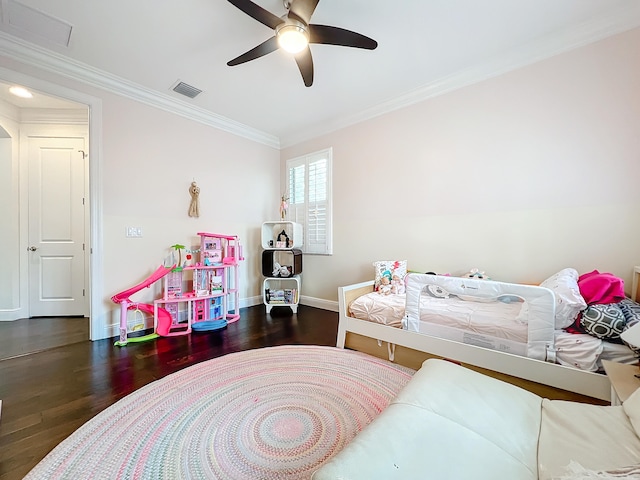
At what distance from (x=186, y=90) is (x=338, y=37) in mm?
1995

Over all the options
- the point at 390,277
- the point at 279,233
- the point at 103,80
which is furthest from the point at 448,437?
the point at 103,80

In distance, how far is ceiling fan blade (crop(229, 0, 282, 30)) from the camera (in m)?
1.65

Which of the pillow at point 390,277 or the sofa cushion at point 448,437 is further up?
the pillow at point 390,277

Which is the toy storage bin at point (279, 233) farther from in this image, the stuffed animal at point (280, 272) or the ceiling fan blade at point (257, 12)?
the ceiling fan blade at point (257, 12)

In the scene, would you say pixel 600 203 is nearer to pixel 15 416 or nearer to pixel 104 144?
pixel 15 416

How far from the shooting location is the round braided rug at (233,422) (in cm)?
120

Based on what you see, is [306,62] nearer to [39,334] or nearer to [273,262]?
[273,262]

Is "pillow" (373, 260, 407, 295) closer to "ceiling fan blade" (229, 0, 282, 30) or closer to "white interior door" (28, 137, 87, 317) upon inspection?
"ceiling fan blade" (229, 0, 282, 30)

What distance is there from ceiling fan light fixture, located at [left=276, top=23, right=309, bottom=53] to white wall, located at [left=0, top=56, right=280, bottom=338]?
6.75 ft

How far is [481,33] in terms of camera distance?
2.15 m

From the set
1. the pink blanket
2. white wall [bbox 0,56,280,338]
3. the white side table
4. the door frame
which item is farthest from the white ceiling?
the white side table

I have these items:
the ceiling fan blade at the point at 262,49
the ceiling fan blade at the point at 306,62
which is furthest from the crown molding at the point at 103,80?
the ceiling fan blade at the point at 306,62

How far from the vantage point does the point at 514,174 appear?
241 centimetres

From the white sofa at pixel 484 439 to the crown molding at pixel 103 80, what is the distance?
376cm
